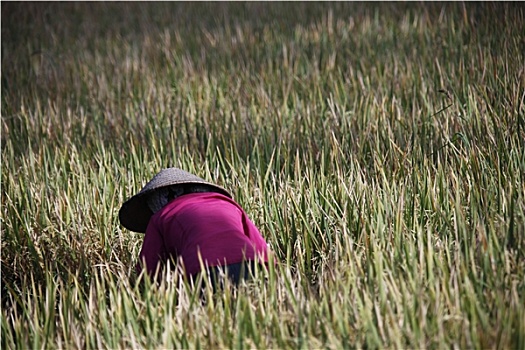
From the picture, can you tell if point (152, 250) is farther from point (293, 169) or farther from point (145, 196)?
point (293, 169)

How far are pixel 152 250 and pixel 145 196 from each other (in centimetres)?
29

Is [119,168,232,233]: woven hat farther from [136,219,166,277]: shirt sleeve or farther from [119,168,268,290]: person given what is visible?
[136,219,166,277]: shirt sleeve

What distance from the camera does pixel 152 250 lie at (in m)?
2.65

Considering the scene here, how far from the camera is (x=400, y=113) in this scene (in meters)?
4.17

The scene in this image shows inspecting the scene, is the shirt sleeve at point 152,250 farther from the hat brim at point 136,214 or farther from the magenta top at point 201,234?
the hat brim at point 136,214

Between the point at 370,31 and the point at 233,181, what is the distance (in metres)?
3.07

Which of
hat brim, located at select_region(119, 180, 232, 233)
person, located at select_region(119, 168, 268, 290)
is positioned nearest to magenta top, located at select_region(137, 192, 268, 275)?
person, located at select_region(119, 168, 268, 290)

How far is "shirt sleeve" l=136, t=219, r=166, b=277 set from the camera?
2633 millimetres

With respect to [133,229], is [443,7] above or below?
above

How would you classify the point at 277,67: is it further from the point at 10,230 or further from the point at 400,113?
the point at 10,230

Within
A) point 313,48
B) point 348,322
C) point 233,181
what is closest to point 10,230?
point 233,181

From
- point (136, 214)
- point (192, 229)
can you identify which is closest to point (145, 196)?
point (136, 214)

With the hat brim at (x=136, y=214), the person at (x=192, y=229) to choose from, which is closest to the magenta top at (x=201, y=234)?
the person at (x=192, y=229)

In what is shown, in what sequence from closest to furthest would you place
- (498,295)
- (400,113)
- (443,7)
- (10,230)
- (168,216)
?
(498,295), (168,216), (10,230), (400,113), (443,7)
